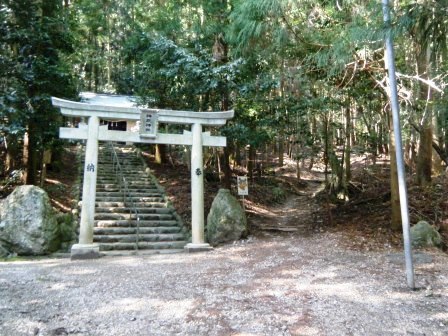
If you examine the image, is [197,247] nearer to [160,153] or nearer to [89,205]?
[89,205]

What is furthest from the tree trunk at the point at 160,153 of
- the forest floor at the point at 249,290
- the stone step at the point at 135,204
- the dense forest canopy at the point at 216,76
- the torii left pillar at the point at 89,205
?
the torii left pillar at the point at 89,205

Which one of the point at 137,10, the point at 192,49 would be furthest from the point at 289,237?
the point at 137,10

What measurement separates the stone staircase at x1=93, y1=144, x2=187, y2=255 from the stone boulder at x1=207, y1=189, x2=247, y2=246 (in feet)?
2.35

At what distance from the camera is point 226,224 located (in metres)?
8.02

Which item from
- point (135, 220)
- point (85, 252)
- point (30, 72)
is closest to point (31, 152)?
point (30, 72)

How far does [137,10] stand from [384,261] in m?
12.6

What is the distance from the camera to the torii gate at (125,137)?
7.05 metres

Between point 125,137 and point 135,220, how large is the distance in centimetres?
222

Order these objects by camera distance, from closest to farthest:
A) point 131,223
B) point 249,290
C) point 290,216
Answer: point 249,290 < point 131,223 < point 290,216

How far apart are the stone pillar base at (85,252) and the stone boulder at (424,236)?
5614 mm

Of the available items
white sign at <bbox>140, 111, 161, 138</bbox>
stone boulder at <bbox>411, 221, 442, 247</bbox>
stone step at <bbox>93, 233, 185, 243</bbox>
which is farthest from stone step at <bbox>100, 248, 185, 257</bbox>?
stone boulder at <bbox>411, 221, 442, 247</bbox>

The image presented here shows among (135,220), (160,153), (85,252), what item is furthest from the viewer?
(160,153)

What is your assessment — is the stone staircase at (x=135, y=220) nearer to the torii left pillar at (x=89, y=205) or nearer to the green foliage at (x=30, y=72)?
the torii left pillar at (x=89, y=205)

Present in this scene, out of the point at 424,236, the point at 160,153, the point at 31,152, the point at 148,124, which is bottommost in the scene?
the point at 424,236
